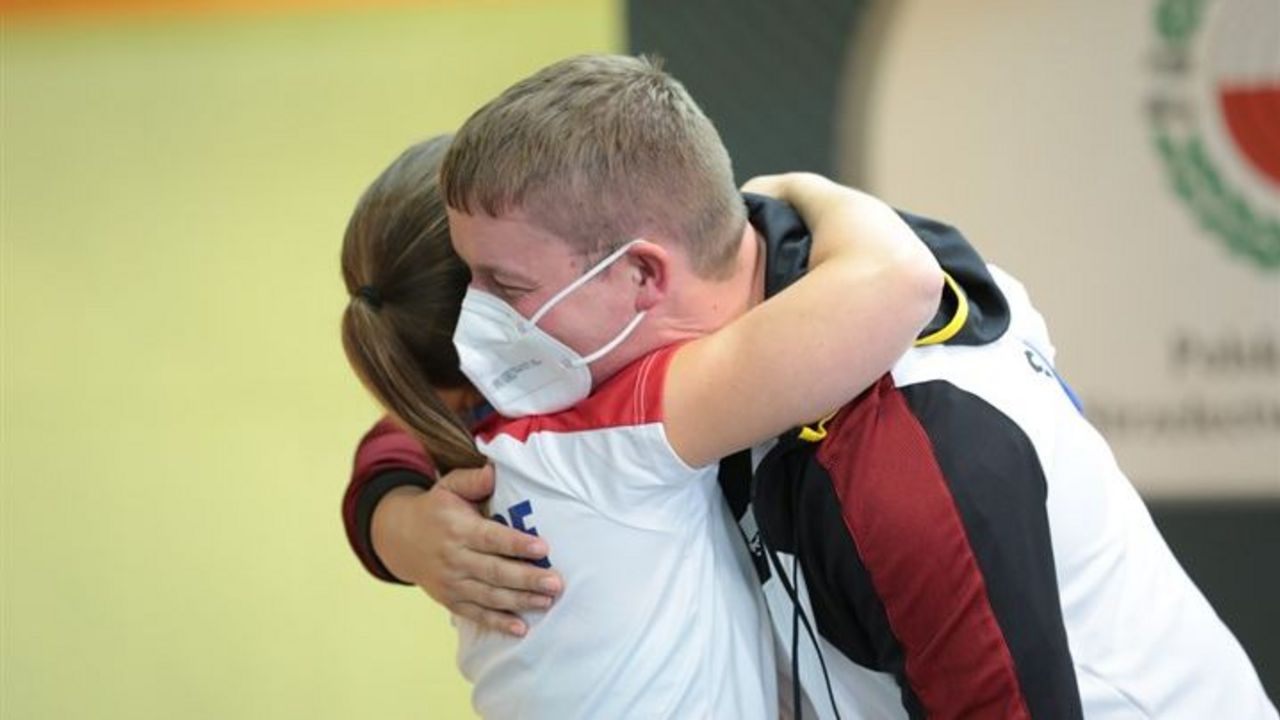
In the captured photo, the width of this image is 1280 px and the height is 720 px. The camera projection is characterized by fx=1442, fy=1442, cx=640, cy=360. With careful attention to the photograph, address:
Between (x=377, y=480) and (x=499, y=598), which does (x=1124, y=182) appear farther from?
(x=499, y=598)

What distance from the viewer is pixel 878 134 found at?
9.11 feet

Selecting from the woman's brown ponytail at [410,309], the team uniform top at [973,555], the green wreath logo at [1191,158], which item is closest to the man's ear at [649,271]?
the team uniform top at [973,555]

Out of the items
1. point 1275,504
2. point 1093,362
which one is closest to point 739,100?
point 1093,362

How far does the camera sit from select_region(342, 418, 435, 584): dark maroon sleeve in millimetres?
1748

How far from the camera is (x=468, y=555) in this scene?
144cm

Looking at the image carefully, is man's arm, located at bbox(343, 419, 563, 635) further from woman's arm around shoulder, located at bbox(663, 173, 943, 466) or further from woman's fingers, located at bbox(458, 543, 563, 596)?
woman's arm around shoulder, located at bbox(663, 173, 943, 466)

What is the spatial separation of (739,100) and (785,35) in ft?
0.50

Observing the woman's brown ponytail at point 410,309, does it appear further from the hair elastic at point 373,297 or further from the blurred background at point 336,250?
the blurred background at point 336,250

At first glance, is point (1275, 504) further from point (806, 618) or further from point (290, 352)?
point (290, 352)

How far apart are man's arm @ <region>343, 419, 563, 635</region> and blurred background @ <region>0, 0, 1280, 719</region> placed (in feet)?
4.04

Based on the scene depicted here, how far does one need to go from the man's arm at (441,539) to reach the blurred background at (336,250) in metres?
1.23

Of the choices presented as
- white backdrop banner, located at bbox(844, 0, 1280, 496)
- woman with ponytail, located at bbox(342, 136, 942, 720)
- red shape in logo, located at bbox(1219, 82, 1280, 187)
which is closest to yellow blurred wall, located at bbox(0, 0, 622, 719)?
white backdrop banner, located at bbox(844, 0, 1280, 496)

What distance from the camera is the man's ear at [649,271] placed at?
4.33 feet

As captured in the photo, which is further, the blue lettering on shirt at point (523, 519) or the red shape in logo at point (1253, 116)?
the red shape in logo at point (1253, 116)
